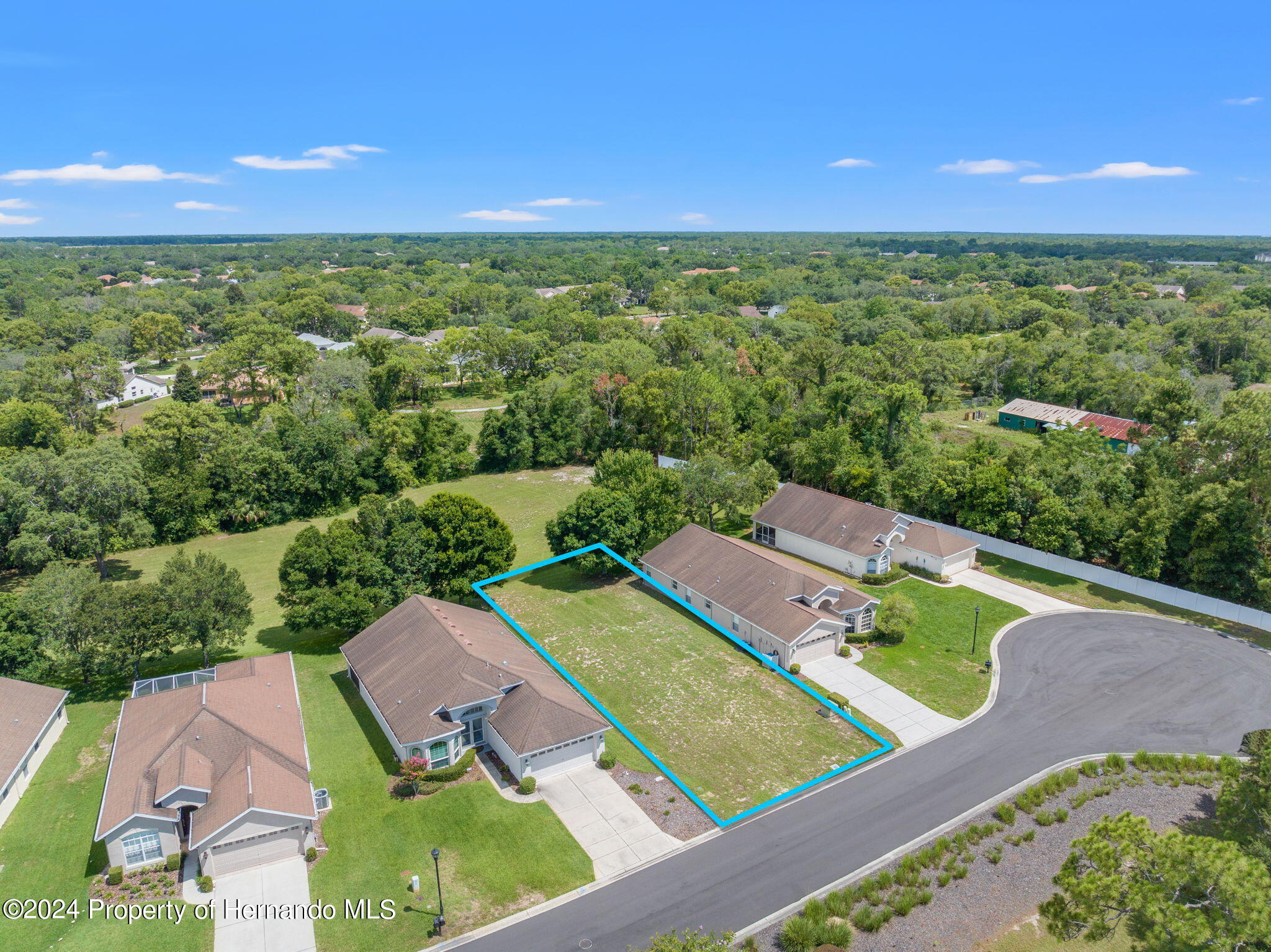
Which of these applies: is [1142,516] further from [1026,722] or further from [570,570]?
[570,570]

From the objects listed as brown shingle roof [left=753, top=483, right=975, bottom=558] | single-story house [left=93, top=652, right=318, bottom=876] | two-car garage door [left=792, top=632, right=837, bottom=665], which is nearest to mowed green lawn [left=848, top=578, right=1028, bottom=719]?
two-car garage door [left=792, top=632, right=837, bottom=665]

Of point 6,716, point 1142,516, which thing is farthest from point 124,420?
point 1142,516

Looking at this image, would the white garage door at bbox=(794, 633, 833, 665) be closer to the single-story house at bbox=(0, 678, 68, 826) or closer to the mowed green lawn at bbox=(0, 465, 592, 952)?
the mowed green lawn at bbox=(0, 465, 592, 952)

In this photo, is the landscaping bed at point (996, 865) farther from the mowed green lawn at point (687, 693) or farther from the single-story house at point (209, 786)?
the single-story house at point (209, 786)

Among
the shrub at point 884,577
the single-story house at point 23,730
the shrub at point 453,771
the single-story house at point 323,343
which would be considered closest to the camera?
the single-story house at point 23,730

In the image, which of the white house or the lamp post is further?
the white house

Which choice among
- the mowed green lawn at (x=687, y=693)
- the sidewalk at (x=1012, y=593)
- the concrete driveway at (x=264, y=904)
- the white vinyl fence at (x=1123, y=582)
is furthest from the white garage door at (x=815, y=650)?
the concrete driveway at (x=264, y=904)

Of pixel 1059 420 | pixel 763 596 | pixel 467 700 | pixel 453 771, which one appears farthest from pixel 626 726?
pixel 1059 420
